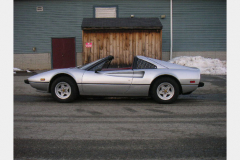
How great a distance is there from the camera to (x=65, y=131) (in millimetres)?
4773

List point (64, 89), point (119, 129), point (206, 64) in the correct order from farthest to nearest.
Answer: point (206, 64) < point (64, 89) < point (119, 129)

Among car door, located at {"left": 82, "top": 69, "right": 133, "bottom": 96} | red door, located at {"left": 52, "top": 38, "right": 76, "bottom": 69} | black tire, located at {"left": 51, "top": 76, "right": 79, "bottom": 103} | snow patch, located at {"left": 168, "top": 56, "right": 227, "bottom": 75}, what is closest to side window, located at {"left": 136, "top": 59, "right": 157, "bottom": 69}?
car door, located at {"left": 82, "top": 69, "right": 133, "bottom": 96}

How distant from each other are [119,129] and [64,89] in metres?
2.93

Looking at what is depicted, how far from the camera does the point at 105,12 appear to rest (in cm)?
1928

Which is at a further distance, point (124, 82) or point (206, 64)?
point (206, 64)

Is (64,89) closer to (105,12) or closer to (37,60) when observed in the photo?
(105,12)

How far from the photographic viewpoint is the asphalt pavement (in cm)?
379

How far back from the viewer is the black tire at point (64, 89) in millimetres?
7242

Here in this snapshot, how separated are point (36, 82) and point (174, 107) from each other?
3.62m

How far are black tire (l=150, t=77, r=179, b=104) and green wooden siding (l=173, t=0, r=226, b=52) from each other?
12.9m

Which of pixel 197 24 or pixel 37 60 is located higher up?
pixel 197 24

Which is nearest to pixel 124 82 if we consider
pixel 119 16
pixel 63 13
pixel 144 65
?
pixel 144 65

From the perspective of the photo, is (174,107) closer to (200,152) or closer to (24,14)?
(200,152)

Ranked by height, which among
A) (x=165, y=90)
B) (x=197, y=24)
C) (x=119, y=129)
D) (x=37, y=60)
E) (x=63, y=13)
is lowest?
(x=119, y=129)
